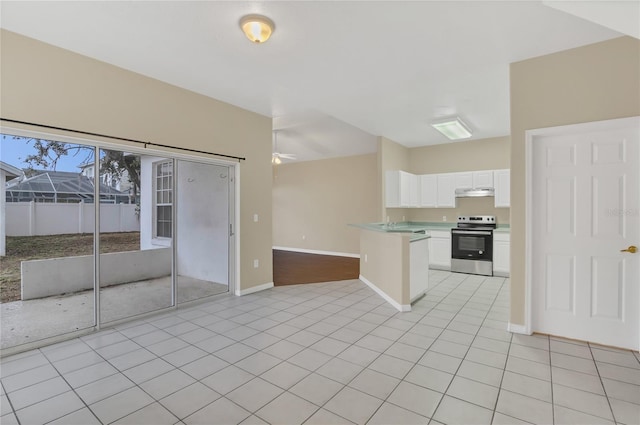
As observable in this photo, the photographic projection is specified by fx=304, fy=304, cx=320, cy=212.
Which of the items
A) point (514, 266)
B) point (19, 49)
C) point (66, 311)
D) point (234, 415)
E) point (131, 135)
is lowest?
point (234, 415)

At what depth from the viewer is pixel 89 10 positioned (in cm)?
243

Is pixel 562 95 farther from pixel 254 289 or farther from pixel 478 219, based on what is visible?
pixel 254 289

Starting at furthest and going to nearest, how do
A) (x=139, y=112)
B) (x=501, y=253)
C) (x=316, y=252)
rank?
(x=316, y=252), (x=501, y=253), (x=139, y=112)

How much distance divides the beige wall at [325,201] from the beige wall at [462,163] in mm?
1199

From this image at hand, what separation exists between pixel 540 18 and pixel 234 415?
381 centimetres

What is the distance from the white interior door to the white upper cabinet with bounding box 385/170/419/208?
127 inches

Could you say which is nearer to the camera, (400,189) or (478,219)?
(478,219)

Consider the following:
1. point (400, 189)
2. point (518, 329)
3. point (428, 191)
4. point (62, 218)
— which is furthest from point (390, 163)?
point (62, 218)

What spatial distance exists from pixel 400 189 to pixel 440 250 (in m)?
1.55

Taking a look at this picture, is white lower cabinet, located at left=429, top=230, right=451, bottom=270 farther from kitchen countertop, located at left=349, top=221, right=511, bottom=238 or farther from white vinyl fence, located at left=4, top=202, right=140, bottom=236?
white vinyl fence, located at left=4, top=202, right=140, bottom=236

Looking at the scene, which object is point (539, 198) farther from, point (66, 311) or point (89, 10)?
point (66, 311)

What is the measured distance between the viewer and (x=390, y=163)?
6586 millimetres

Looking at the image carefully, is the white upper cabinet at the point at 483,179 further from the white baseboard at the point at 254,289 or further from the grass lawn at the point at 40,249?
the grass lawn at the point at 40,249

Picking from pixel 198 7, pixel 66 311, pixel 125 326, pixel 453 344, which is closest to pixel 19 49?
pixel 198 7
